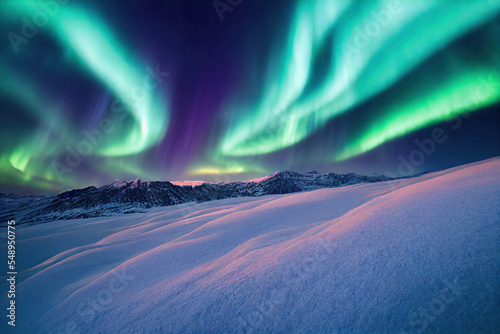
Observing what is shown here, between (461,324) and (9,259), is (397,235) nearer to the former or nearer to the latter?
(461,324)

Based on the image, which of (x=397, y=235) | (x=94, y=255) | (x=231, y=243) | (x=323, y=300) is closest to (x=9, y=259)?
(x=94, y=255)

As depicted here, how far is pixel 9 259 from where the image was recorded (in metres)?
5.50

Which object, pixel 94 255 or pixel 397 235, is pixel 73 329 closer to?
pixel 94 255

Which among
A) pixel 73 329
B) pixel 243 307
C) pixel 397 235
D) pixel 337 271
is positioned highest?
pixel 397 235

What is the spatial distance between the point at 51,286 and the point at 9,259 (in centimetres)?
435

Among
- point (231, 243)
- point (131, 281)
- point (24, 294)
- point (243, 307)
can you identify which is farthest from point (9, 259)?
point (243, 307)

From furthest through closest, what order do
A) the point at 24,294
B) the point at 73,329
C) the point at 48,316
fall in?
the point at 24,294 → the point at 48,316 → the point at 73,329

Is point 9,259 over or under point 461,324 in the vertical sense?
over

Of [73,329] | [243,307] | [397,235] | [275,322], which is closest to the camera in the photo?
[275,322]

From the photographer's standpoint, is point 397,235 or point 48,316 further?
point 48,316

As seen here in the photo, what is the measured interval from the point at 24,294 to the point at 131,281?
6.64 ft

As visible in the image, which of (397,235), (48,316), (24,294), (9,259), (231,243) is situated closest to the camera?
(397,235)

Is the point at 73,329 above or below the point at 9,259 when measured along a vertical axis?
below

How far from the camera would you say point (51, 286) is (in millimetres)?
3217
